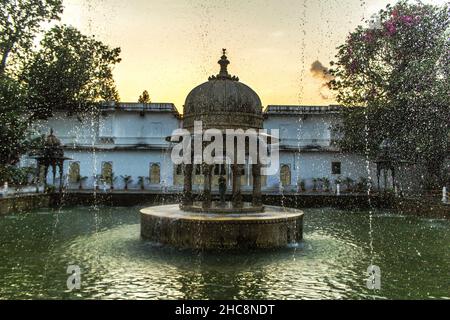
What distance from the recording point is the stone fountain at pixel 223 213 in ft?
33.7

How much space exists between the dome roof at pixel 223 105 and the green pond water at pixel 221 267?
4.02 metres

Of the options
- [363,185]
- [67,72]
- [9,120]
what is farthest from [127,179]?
[363,185]

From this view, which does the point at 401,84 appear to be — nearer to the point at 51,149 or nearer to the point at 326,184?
the point at 326,184

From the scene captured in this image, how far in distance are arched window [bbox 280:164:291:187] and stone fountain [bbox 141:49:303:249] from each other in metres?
20.5

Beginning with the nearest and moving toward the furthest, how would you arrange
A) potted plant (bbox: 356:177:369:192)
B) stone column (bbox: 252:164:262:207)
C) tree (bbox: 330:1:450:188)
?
stone column (bbox: 252:164:262:207) < tree (bbox: 330:1:450:188) < potted plant (bbox: 356:177:369:192)

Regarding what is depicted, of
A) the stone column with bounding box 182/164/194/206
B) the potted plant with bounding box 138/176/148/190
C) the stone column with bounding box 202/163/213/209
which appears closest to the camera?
the stone column with bounding box 202/163/213/209

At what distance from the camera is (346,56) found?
2569 cm

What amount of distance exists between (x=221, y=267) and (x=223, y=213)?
3737mm

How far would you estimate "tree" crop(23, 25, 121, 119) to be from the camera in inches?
892

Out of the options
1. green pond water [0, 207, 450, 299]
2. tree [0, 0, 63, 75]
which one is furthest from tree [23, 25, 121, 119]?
green pond water [0, 207, 450, 299]

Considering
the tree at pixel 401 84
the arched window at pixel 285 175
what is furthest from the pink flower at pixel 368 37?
the arched window at pixel 285 175

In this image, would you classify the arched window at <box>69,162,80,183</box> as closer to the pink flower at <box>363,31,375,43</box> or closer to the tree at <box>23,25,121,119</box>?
the tree at <box>23,25,121,119</box>

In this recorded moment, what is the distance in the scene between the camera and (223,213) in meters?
12.1
